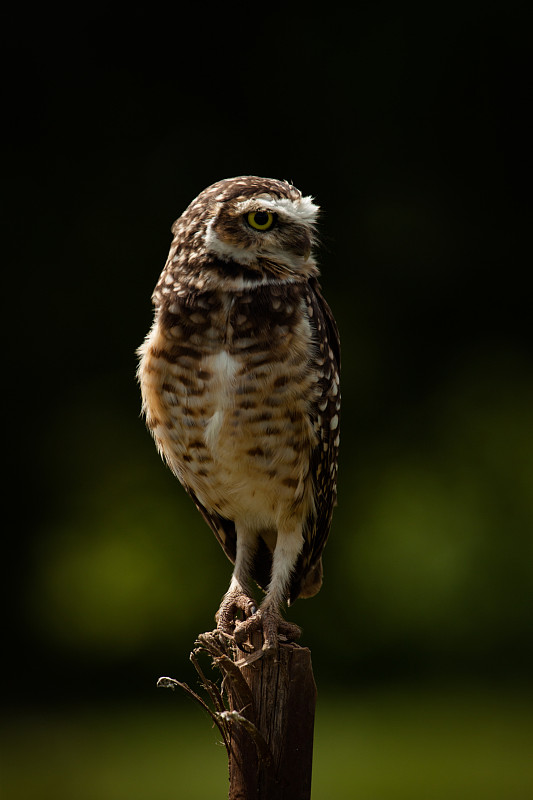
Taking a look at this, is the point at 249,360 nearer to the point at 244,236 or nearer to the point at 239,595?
the point at 244,236

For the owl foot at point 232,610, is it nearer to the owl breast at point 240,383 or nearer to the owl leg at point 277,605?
the owl leg at point 277,605

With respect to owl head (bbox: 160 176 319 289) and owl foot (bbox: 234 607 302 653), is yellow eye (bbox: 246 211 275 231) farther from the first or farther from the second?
owl foot (bbox: 234 607 302 653)

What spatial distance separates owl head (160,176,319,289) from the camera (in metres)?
2.46

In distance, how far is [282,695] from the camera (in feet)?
8.11

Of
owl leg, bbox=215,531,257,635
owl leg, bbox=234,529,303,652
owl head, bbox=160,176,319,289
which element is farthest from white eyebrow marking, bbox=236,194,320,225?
owl leg, bbox=215,531,257,635

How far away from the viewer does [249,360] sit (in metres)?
2.51

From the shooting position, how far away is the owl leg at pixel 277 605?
259 centimetres

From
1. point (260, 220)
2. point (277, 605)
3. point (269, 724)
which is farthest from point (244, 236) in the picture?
point (269, 724)

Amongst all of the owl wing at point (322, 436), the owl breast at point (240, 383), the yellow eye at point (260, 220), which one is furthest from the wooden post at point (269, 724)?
the yellow eye at point (260, 220)

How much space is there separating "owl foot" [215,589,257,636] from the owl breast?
1.18 feet

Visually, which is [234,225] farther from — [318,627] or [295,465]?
[318,627]

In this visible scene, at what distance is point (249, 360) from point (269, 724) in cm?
99

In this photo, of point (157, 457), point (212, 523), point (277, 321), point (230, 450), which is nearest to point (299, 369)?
point (277, 321)

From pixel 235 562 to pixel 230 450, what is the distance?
60 cm
